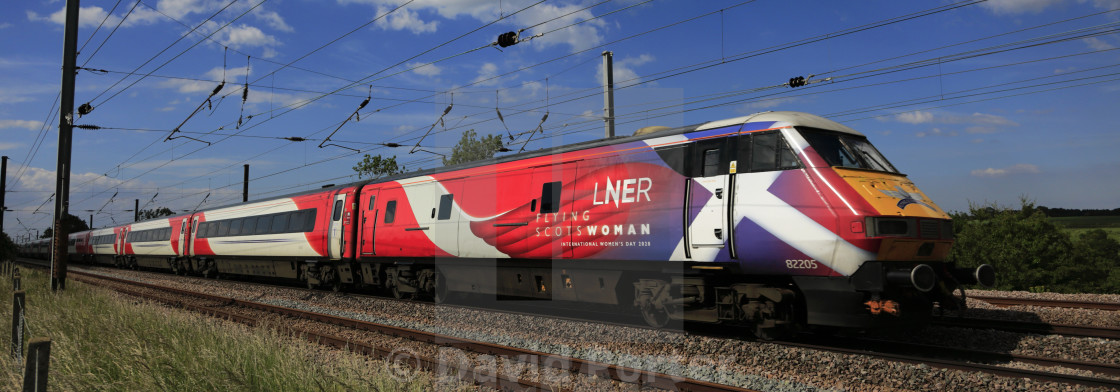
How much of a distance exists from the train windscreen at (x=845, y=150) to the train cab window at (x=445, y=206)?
24.0 feet

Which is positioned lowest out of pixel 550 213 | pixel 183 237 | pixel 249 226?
pixel 183 237

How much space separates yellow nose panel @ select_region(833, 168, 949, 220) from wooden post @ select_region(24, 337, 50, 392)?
26.1 feet

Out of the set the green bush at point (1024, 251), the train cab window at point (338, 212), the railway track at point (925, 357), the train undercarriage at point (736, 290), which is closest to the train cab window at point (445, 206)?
the train undercarriage at point (736, 290)

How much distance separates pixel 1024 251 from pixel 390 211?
2189 centimetres

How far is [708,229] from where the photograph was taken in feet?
28.2

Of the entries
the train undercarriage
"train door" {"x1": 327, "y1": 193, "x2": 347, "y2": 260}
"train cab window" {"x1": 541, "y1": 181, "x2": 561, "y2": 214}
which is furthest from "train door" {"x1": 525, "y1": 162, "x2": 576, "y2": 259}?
"train door" {"x1": 327, "y1": 193, "x2": 347, "y2": 260}

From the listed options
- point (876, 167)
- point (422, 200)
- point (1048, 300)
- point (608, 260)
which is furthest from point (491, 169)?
point (1048, 300)

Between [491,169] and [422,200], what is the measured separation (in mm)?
2470

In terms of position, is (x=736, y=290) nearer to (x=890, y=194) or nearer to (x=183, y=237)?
(x=890, y=194)

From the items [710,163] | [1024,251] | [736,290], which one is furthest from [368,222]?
[1024,251]

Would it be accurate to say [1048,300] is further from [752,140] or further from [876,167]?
[752,140]

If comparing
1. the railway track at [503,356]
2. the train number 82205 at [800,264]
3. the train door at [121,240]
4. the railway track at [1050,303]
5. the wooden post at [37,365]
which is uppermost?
the train door at [121,240]

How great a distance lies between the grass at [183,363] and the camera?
5.89 meters

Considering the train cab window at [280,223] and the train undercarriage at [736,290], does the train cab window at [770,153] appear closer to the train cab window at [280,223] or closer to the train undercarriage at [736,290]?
the train undercarriage at [736,290]
